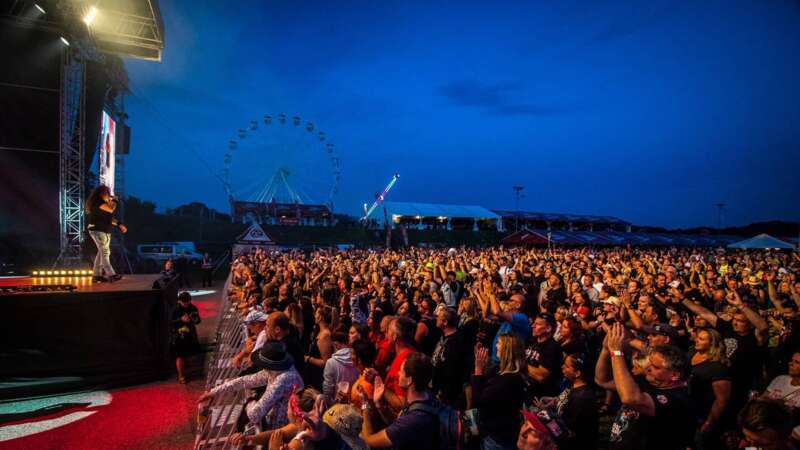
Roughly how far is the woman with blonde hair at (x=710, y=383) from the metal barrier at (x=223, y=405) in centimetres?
363

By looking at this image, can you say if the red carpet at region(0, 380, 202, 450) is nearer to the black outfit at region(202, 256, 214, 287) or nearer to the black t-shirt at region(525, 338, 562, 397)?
the black t-shirt at region(525, 338, 562, 397)

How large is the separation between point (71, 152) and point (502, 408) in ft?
50.5

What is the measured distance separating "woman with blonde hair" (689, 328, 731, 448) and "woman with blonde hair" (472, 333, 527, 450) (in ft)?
5.45

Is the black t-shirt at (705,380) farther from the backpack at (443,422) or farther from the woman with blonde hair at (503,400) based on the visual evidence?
the backpack at (443,422)

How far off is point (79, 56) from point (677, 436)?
16802 mm

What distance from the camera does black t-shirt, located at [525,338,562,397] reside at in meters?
3.70

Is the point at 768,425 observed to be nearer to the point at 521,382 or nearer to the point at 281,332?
the point at 521,382

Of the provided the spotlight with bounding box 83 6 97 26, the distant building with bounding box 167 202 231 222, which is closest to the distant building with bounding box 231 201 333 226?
the distant building with bounding box 167 202 231 222

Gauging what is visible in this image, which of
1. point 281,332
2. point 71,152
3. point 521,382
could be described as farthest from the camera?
point 71,152

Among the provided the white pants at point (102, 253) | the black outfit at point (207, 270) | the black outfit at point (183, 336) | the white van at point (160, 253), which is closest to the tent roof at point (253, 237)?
the black outfit at point (207, 270)

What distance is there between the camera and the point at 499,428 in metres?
2.84

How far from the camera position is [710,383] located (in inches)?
135

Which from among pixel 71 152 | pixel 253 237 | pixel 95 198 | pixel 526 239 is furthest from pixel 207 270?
pixel 526 239

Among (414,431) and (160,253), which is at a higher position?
(160,253)
